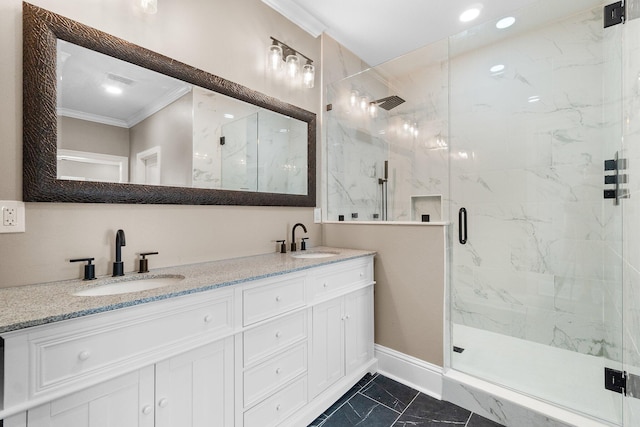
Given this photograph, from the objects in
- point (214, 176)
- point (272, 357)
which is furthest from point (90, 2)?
point (272, 357)

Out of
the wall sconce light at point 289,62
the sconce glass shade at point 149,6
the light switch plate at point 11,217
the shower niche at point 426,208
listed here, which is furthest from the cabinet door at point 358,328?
the sconce glass shade at point 149,6

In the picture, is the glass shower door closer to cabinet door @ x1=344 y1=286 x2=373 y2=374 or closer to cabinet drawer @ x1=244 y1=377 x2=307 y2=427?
cabinet door @ x1=344 y1=286 x2=373 y2=374

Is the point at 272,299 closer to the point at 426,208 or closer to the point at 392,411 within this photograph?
the point at 392,411

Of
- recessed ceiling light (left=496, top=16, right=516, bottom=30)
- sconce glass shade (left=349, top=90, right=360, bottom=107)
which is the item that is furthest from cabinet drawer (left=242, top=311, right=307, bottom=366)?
recessed ceiling light (left=496, top=16, right=516, bottom=30)

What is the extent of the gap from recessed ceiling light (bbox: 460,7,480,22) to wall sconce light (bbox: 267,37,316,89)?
1.31 metres

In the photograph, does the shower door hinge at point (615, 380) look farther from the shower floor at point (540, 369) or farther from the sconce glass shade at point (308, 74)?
the sconce glass shade at point (308, 74)

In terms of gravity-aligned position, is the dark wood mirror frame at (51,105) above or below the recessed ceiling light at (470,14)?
below

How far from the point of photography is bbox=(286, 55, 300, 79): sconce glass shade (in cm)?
223

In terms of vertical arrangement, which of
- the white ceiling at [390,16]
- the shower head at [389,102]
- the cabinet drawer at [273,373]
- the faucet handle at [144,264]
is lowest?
the cabinet drawer at [273,373]

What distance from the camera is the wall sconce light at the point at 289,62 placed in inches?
83.8

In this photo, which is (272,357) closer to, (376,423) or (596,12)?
(376,423)

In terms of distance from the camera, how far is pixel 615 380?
1.58 metres

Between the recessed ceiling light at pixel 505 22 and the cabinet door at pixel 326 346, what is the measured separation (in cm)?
235

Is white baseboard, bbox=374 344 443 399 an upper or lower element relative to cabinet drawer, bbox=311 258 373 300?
lower
